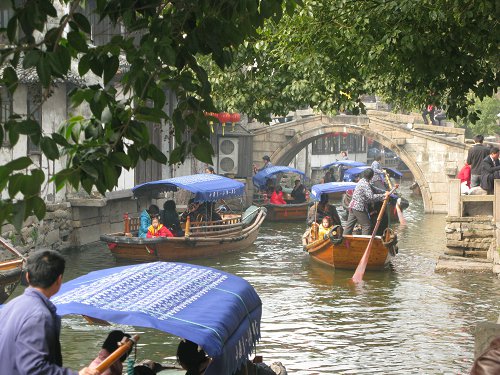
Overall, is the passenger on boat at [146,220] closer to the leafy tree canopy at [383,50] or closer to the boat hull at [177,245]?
the boat hull at [177,245]

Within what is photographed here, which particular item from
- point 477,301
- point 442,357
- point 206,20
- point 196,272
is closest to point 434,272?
point 477,301

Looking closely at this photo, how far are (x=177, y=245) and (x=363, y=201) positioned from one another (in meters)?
3.67

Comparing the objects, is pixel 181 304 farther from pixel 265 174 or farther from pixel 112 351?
pixel 265 174

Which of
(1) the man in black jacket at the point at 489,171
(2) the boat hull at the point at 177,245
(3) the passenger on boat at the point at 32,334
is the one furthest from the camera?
(2) the boat hull at the point at 177,245

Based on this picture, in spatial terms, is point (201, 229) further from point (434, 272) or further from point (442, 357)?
point (442, 357)

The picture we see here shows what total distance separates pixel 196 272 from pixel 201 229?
12.4 metres

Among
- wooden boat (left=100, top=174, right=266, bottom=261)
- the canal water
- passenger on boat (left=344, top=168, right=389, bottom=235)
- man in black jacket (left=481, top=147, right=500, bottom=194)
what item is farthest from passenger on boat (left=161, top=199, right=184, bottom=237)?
man in black jacket (left=481, top=147, right=500, bottom=194)

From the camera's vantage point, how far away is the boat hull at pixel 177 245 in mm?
17969

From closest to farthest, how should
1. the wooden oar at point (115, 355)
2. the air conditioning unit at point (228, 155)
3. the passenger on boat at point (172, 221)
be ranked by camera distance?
the wooden oar at point (115, 355) → the passenger on boat at point (172, 221) → the air conditioning unit at point (228, 155)

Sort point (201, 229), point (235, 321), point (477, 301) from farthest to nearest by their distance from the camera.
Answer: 1. point (201, 229)
2. point (477, 301)
3. point (235, 321)

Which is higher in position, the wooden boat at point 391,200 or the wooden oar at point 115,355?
the wooden boat at point 391,200

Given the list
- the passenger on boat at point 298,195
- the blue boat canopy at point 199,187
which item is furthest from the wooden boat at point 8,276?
the passenger on boat at point 298,195

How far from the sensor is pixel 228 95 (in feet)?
48.7

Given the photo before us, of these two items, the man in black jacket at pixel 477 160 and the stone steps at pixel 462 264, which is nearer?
the stone steps at pixel 462 264
